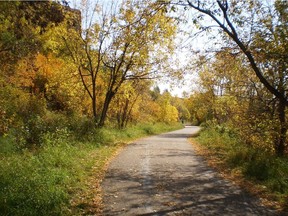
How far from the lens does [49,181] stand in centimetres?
782

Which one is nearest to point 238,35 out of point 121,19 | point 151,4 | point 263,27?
point 263,27

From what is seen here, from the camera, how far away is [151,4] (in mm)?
10359

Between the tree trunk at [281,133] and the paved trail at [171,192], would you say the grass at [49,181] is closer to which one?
the paved trail at [171,192]

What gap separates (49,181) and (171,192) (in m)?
3.19

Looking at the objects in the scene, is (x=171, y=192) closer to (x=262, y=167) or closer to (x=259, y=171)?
(x=259, y=171)

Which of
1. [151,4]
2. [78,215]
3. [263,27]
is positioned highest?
[151,4]

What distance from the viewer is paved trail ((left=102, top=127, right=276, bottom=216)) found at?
687cm

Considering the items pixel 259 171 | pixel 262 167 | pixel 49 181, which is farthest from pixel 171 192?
pixel 262 167

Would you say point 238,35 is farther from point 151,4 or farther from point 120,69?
point 120,69

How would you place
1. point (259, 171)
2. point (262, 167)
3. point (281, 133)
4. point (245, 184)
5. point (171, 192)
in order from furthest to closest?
1. point (281, 133)
2. point (262, 167)
3. point (259, 171)
4. point (245, 184)
5. point (171, 192)

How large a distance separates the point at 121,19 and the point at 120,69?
3.71 metres

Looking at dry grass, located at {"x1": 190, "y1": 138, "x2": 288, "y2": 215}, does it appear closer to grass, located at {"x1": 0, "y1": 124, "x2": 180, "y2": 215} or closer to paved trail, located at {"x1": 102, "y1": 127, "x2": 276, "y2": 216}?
paved trail, located at {"x1": 102, "y1": 127, "x2": 276, "y2": 216}

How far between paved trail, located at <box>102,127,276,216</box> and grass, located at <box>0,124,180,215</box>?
52 centimetres

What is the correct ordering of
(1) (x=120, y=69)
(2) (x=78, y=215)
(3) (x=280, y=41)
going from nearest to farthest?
(2) (x=78, y=215) → (3) (x=280, y=41) → (1) (x=120, y=69)
